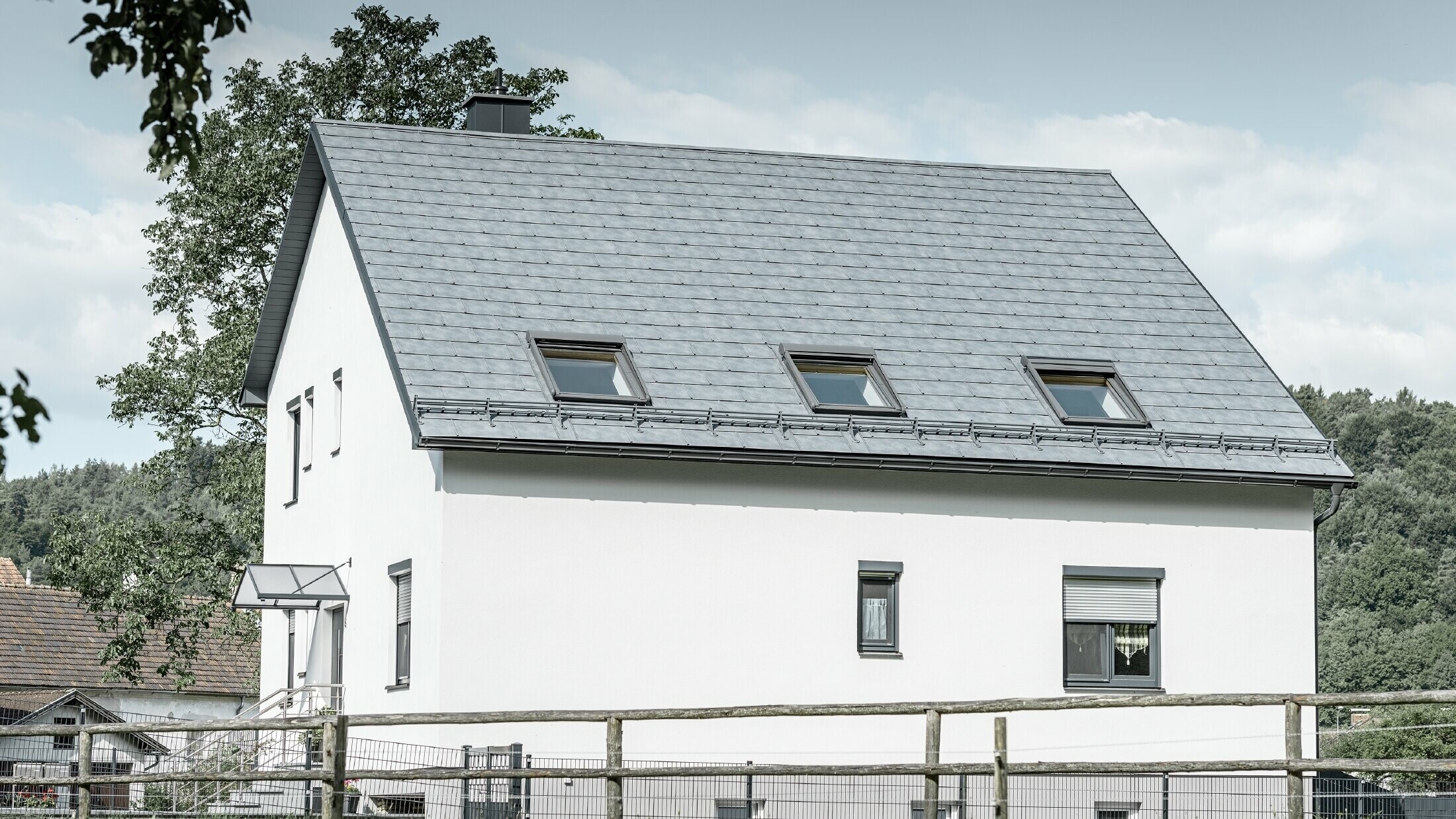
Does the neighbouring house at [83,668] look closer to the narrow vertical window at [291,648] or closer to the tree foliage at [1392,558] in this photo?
the narrow vertical window at [291,648]

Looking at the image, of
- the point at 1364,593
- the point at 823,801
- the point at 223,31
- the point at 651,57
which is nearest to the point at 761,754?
the point at 823,801

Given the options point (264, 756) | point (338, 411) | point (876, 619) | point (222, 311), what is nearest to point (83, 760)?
point (264, 756)

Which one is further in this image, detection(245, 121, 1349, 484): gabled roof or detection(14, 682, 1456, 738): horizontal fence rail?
detection(245, 121, 1349, 484): gabled roof

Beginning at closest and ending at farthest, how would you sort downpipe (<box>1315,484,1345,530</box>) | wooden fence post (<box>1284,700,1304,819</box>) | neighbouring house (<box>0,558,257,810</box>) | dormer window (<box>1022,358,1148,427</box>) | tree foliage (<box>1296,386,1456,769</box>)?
wooden fence post (<box>1284,700,1304,819</box>) → dormer window (<box>1022,358,1148,427</box>) → downpipe (<box>1315,484,1345,530</box>) → neighbouring house (<box>0,558,257,810</box>) → tree foliage (<box>1296,386,1456,769</box>)

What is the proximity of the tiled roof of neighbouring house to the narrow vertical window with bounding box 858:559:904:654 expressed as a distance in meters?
Answer: 26.2

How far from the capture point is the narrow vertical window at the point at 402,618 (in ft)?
69.9

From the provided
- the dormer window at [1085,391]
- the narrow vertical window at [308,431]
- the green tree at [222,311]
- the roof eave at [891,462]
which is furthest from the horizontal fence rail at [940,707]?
the green tree at [222,311]

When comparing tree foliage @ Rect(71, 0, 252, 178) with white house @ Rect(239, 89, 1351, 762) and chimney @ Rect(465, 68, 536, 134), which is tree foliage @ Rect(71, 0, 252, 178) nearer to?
white house @ Rect(239, 89, 1351, 762)

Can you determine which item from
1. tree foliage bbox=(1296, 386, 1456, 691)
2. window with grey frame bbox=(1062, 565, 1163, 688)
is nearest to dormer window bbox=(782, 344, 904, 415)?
window with grey frame bbox=(1062, 565, 1163, 688)

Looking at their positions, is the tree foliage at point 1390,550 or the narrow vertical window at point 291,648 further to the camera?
the tree foliage at point 1390,550

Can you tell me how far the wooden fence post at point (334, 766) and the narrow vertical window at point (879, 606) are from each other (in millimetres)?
7559

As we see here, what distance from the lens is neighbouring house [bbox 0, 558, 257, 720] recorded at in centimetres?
4609

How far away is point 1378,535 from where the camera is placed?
94000 millimetres

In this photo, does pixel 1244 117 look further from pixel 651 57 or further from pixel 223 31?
pixel 223 31
